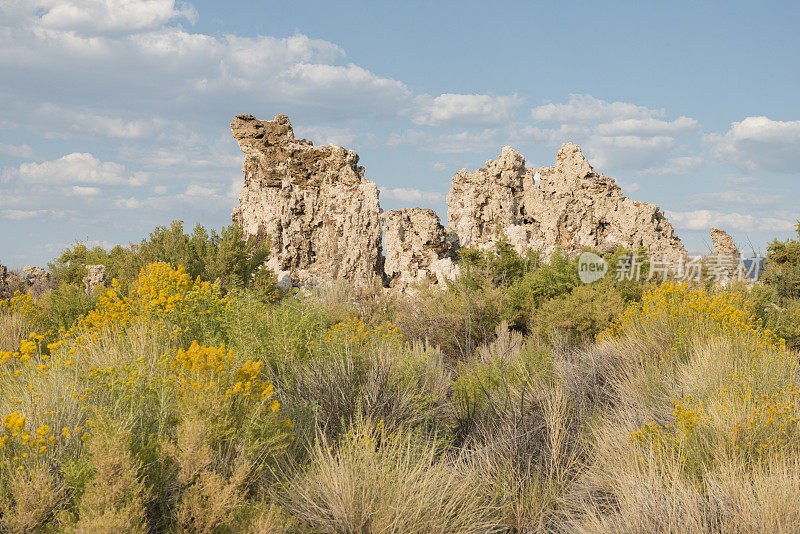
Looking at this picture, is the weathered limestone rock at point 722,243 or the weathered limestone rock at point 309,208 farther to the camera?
the weathered limestone rock at point 722,243

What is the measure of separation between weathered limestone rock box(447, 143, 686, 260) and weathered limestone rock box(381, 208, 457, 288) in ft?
9.73

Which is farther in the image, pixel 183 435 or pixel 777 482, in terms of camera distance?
pixel 777 482

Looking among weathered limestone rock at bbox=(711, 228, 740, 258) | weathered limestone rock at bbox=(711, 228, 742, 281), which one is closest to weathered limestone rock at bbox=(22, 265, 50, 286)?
weathered limestone rock at bbox=(711, 228, 742, 281)

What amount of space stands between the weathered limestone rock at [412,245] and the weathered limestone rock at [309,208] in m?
0.49

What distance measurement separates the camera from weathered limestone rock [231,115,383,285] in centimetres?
1786

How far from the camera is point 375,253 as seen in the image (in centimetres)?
1806

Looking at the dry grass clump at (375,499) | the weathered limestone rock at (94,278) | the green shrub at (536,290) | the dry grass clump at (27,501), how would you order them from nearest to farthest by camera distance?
1. the dry grass clump at (27,501)
2. the dry grass clump at (375,499)
3. the weathered limestone rock at (94,278)
4. the green shrub at (536,290)

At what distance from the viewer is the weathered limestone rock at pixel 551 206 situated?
2114 cm

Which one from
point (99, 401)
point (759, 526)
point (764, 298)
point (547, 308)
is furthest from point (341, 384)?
point (764, 298)

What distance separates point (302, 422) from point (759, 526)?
10.8ft

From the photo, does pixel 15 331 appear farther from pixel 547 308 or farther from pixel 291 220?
pixel 291 220

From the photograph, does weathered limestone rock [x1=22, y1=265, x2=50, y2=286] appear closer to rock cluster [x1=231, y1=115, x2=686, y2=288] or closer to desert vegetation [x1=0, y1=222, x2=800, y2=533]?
rock cluster [x1=231, y1=115, x2=686, y2=288]

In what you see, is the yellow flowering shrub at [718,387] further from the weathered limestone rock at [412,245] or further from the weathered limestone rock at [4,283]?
the weathered limestone rock at [4,283]

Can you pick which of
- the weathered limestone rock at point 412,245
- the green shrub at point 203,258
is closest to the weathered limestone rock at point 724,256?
the weathered limestone rock at point 412,245
